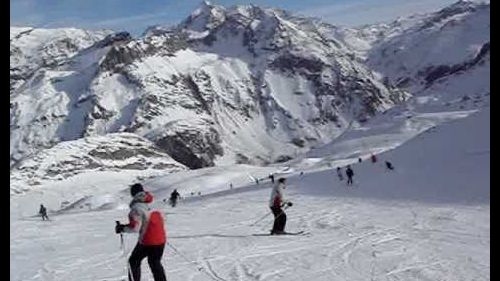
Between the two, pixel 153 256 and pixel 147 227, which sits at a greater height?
pixel 147 227

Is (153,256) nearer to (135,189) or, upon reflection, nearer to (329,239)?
(135,189)

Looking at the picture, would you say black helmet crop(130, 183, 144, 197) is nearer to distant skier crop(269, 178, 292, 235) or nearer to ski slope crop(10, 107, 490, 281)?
ski slope crop(10, 107, 490, 281)

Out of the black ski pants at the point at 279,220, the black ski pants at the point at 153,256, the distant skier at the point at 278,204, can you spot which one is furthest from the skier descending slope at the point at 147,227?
the black ski pants at the point at 279,220

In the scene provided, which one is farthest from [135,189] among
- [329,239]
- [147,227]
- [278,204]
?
[278,204]

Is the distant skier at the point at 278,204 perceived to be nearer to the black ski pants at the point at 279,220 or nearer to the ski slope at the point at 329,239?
the black ski pants at the point at 279,220

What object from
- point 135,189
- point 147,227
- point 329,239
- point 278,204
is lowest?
point 329,239

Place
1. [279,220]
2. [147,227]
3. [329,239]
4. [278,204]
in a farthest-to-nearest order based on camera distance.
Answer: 1. [279,220]
2. [278,204]
3. [329,239]
4. [147,227]

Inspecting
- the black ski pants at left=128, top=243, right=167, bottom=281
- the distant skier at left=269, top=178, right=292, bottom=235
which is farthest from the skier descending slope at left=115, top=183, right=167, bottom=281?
the distant skier at left=269, top=178, right=292, bottom=235

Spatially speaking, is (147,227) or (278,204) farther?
(278,204)

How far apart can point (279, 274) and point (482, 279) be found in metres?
4.01

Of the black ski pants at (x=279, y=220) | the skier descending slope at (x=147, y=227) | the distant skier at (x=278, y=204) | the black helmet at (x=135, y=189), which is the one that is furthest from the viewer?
the black ski pants at (x=279, y=220)

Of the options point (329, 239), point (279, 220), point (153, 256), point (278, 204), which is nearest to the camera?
point (153, 256)

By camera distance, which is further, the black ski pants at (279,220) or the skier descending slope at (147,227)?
the black ski pants at (279,220)

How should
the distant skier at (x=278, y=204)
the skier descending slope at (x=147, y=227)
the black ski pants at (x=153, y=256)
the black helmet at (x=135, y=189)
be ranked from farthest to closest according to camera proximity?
the distant skier at (x=278, y=204)
the black helmet at (x=135, y=189)
the black ski pants at (x=153, y=256)
the skier descending slope at (x=147, y=227)
